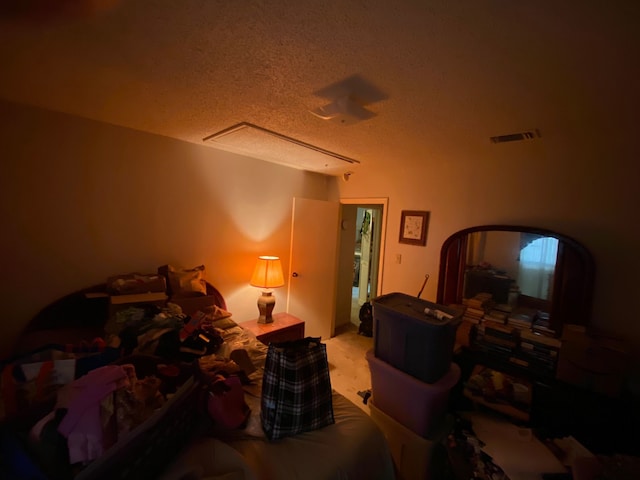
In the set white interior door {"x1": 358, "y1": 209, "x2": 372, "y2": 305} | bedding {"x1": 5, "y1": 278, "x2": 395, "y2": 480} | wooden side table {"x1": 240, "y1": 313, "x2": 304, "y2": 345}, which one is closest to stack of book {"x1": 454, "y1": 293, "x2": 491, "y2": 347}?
bedding {"x1": 5, "y1": 278, "x2": 395, "y2": 480}

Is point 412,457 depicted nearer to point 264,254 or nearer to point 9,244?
point 264,254

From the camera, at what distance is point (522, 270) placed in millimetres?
2010

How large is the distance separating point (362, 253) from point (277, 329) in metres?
2.65

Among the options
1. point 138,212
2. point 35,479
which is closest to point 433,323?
point 35,479

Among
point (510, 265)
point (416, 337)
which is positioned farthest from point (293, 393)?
point (510, 265)

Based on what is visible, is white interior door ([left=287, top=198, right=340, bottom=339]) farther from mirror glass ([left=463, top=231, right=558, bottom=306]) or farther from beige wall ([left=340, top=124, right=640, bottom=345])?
mirror glass ([left=463, top=231, right=558, bottom=306])

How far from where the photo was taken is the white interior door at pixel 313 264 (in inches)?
126

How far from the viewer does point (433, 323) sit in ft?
4.81

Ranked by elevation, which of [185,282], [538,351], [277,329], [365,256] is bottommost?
[277,329]

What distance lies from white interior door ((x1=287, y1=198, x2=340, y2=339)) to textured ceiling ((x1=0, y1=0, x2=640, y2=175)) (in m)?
1.55

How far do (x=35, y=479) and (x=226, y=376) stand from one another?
74cm

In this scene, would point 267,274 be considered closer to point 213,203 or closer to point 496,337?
point 213,203

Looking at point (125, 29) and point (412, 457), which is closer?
point (125, 29)

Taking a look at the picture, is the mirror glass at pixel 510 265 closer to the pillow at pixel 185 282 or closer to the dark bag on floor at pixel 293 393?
the dark bag on floor at pixel 293 393
